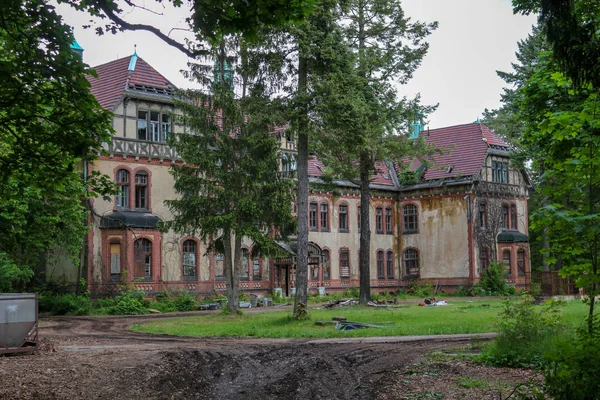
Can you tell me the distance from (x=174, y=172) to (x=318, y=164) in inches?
Result: 775

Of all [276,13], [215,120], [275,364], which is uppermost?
[215,120]

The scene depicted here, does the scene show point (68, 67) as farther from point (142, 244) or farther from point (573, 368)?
point (142, 244)

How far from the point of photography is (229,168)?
1083 inches

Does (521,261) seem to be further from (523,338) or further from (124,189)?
(523,338)

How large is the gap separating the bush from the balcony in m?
7.23

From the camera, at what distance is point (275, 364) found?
13.5m

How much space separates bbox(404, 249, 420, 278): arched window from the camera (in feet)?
161

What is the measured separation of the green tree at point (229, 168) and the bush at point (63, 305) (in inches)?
275

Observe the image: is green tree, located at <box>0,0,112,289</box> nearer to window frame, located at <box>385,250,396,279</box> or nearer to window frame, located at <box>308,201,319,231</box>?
window frame, located at <box>308,201,319,231</box>

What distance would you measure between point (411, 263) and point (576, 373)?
43335 mm

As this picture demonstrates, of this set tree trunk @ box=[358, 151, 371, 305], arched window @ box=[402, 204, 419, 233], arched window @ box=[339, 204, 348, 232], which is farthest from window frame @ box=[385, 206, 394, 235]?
tree trunk @ box=[358, 151, 371, 305]

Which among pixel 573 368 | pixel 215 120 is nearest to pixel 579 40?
pixel 573 368

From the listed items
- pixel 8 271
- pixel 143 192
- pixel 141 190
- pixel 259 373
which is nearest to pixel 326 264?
pixel 143 192

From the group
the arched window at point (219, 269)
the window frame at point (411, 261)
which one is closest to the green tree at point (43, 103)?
the arched window at point (219, 269)
